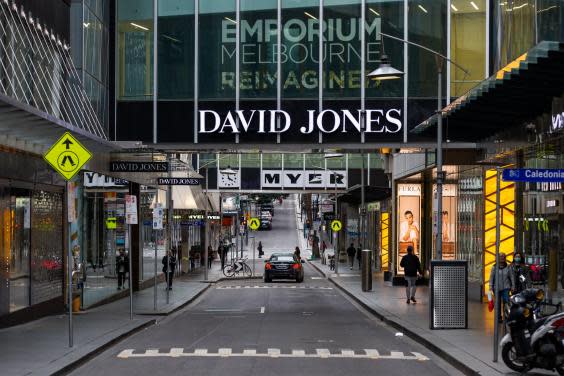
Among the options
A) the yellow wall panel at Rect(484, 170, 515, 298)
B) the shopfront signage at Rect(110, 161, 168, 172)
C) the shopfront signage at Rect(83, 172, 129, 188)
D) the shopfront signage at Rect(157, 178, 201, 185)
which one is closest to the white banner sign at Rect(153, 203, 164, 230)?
the shopfront signage at Rect(157, 178, 201, 185)

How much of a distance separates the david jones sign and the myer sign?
3659 centimetres

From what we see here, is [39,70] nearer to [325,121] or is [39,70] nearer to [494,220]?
[325,121]

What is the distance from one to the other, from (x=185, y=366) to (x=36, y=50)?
11.1m

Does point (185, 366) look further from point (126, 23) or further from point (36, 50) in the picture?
point (126, 23)

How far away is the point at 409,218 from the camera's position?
44.9 m

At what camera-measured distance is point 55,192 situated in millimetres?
26109

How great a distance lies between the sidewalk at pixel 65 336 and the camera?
15250mm

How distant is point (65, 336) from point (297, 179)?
156 ft

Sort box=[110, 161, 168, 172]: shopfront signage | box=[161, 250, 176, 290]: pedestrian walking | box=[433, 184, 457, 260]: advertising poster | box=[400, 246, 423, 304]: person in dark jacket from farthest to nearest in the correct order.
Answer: box=[433, 184, 457, 260]: advertising poster < box=[161, 250, 176, 290]: pedestrian walking < box=[400, 246, 423, 304]: person in dark jacket < box=[110, 161, 168, 172]: shopfront signage

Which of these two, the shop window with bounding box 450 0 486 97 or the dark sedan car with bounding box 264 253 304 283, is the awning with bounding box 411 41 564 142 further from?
the dark sedan car with bounding box 264 253 304 283

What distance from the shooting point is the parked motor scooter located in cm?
1390

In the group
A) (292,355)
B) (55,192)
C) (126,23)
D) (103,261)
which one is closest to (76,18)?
(126,23)

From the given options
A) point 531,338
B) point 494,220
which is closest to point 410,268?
point 494,220

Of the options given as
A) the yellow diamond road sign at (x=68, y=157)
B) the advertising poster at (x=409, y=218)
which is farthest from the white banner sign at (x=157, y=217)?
the advertising poster at (x=409, y=218)
